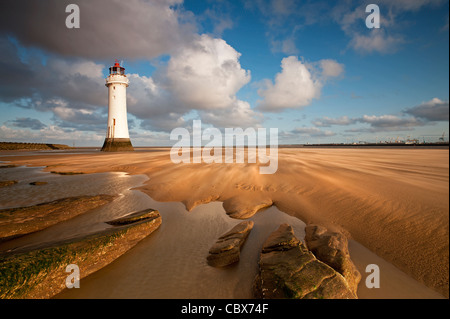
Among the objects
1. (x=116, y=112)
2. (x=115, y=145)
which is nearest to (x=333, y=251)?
(x=115, y=145)

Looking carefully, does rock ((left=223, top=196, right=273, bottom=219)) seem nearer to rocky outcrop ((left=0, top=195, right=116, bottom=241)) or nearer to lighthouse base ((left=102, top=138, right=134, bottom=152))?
rocky outcrop ((left=0, top=195, right=116, bottom=241))

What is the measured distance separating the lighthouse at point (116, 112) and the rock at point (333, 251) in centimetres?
4058

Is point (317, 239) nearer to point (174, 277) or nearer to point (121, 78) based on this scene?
point (174, 277)

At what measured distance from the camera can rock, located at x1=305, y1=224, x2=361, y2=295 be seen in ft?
10.2

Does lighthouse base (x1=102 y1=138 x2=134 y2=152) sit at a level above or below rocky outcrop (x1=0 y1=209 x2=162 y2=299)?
above

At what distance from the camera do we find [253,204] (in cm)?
682

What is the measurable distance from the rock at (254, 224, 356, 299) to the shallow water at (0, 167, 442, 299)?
1.38 feet

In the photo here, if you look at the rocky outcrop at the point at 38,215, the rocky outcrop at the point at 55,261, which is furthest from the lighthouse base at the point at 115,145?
the rocky outcrop at the point at 55,261

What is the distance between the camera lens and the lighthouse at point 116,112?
35812mm

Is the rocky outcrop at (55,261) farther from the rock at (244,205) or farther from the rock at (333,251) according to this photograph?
the rock at (333,251)

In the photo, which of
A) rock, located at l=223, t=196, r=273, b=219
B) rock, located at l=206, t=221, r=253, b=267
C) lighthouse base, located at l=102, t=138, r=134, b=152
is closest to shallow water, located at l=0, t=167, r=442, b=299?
rock, located at l=206, t=221, r=253, b=267

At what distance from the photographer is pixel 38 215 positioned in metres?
5.90

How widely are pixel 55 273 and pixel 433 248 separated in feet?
23.1
